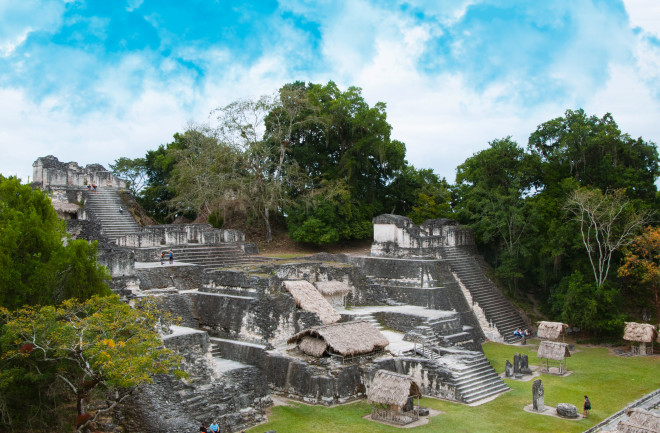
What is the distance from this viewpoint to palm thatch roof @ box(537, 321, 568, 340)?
58.0ft

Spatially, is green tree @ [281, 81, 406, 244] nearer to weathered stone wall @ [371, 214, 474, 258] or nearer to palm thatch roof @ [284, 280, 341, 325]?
weathered stone wall @ [371, 214, 474, 258]

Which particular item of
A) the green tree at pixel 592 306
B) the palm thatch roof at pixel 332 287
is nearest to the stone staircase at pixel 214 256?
the palm thatch roof at pixel 332 287

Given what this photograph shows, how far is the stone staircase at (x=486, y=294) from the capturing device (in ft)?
67.7

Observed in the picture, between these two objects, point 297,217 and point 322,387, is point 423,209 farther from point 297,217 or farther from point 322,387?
point 322,387

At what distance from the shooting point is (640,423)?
1030cm

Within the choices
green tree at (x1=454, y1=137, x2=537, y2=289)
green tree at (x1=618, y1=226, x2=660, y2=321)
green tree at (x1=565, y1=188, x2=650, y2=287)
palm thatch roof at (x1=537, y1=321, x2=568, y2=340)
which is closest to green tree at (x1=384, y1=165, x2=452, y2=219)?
green tree at (x1=454, y1=137, x2=537, y2=289)

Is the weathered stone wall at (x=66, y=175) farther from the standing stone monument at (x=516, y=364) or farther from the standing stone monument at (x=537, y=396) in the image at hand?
the standing stone monument at (x=537, y=396)

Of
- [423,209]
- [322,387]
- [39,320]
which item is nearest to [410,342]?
[322,387]

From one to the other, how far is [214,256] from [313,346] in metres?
7.48

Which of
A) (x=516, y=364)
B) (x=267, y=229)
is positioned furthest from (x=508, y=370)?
(x=267, y=229)

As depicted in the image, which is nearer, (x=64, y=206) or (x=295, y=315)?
(x=295, y=315)

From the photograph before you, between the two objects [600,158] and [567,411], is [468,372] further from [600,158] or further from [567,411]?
[600,158]

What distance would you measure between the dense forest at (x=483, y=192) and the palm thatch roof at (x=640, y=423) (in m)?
9.00

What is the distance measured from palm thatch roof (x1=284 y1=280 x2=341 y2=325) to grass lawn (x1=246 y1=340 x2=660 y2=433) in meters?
3.08
